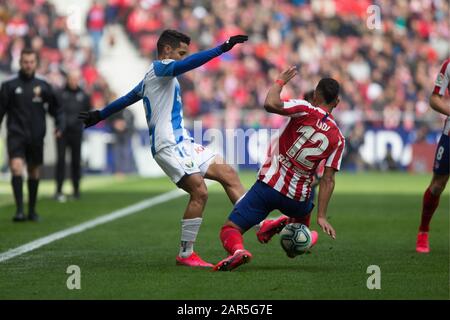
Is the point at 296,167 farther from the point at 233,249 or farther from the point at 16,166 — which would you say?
the point at 16,166

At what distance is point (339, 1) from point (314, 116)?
24268 mm

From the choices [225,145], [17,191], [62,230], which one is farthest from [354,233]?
[225,145]

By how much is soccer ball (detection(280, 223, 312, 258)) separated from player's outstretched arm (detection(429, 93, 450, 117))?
183 centimetres

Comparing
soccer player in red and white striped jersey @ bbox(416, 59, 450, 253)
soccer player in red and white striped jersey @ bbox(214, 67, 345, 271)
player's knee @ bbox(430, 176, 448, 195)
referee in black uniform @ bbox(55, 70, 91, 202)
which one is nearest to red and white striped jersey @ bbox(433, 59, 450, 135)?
soccer player in red and white striped jersey @ bbox(416, 59, 450, 253)

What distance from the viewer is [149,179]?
25641 mm

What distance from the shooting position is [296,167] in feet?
30.1

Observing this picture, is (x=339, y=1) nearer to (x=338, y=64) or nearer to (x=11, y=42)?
(x=338, y=64)

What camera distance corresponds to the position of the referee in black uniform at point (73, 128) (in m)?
18.8

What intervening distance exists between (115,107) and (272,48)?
21925 millimetres

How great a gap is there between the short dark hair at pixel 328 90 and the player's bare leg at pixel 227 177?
1.06 m

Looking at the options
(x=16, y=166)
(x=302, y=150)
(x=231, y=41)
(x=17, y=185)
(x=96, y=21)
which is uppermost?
(x=96, y=21)

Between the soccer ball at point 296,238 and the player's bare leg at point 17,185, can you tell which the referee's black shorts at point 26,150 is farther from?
the soccer ball at point 296,238

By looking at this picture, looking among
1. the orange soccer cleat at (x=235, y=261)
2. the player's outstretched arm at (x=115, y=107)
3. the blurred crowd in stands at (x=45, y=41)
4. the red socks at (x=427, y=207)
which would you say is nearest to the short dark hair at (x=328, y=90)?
the orange soccer cleat at (x=235, y=261)

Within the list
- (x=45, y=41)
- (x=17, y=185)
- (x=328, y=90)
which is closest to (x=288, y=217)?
(x=328, y=90)
